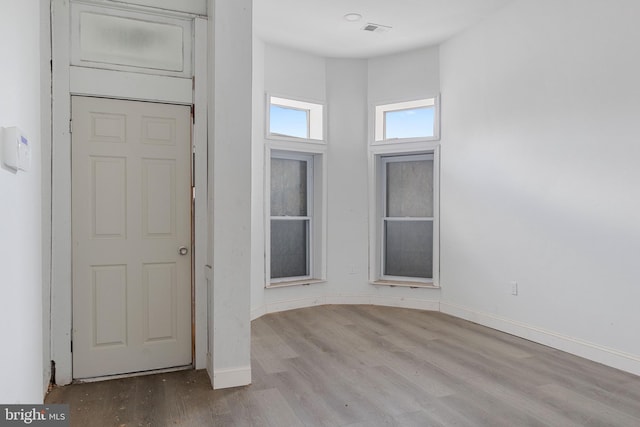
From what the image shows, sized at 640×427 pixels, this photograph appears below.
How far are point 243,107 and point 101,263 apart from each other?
1448 millimetres

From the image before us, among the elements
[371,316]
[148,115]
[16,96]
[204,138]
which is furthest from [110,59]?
[371,316]

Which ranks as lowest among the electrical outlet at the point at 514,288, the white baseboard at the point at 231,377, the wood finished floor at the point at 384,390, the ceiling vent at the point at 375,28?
the wood finished floor at the point at 384,390

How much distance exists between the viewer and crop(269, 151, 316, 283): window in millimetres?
5008

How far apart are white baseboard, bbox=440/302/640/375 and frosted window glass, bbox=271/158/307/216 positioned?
2191 mm

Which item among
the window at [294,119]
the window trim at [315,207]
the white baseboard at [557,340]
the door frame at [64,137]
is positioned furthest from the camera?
the window trim at [315,207]

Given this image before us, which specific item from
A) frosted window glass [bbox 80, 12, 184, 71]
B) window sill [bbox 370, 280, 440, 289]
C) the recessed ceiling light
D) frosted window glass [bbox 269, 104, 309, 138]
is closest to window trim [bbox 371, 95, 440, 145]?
frosted window glass [bbox 269, 104, 309, 138]

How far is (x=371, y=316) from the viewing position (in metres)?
4.59

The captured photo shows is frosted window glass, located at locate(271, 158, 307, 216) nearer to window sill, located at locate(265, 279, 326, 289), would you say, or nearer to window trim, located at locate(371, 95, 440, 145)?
window sill, located at locate(265, 279, 326, 289)

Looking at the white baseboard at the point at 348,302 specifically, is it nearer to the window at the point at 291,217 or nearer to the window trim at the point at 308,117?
the window at the point at 291,217

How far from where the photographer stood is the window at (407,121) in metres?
4.95

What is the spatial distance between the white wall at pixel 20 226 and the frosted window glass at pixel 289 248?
10.3 feet

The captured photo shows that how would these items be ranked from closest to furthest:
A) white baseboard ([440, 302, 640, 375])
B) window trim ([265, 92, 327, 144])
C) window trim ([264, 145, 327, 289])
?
white baseboard ([440, 302, 640, 375])
window trim ([265, 92, 327, 144])
window trim ([264, 145, 327, 289])

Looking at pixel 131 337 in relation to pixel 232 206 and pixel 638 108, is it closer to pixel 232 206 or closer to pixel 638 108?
pixel 232 206

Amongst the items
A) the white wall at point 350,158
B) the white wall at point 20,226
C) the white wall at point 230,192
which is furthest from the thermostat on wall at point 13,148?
the white wall at point 350,158
